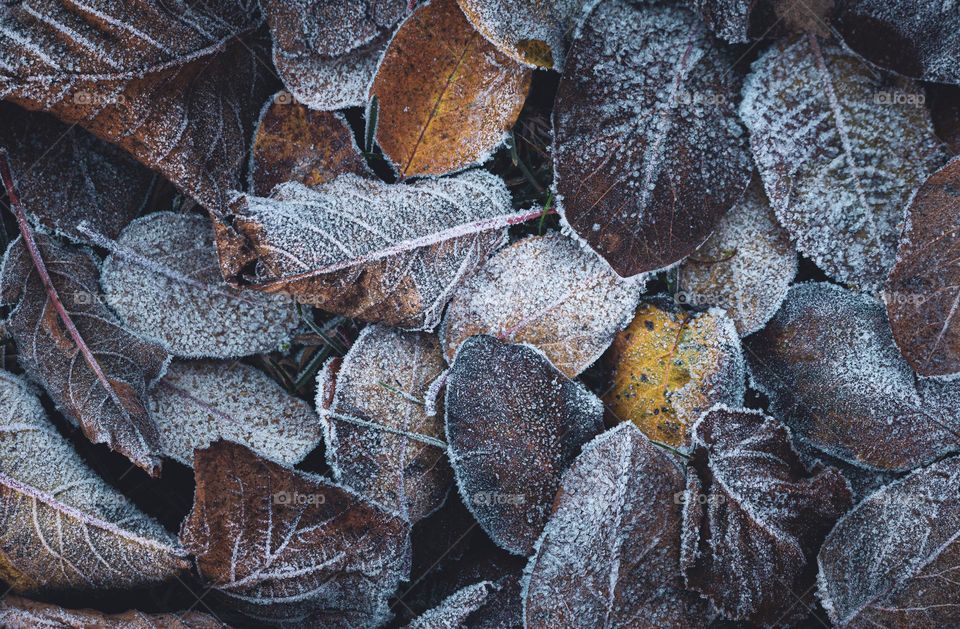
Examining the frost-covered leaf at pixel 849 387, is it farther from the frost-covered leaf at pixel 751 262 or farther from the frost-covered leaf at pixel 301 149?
the frost-covered leaf at pixel 301 149

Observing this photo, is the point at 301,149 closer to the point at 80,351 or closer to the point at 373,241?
the point at 373,241

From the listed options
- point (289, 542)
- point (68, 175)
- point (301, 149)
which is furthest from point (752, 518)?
point (68, 175)

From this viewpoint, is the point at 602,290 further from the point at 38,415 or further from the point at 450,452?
the point at 38,415

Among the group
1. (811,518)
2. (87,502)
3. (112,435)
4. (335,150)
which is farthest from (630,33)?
(87,502)

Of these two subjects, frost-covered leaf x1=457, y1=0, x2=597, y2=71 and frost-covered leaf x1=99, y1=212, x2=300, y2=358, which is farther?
frost-covered leaf x1=99, y1=212, x2=300, y2=358

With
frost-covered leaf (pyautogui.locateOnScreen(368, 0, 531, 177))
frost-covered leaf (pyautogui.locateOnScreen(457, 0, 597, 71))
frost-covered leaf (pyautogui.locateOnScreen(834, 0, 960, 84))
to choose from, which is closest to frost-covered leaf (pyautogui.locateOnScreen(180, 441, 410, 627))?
frost-covered leaf (pyautogui.locateOnScreen(368, 0, 531, 177))

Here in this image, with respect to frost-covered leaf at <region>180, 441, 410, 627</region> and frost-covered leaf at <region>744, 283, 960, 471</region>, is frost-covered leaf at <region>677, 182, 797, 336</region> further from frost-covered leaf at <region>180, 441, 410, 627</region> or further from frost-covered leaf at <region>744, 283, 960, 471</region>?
frost-covered leaf at <region>180, 441, 410, 627</region>
